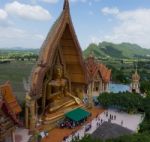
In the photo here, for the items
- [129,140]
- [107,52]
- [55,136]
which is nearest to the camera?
[129,140]

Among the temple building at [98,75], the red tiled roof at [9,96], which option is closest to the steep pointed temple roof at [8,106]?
the red tiled roof at [9,96]

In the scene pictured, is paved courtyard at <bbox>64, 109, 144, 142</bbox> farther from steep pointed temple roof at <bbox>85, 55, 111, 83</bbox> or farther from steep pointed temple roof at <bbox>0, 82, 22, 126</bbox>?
steep pointed temple roof at <bbox>85, 55, 111, 83</bbox>

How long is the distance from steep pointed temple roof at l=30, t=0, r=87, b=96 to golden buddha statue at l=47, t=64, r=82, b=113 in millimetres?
1417

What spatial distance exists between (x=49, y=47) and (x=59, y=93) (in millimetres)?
3845

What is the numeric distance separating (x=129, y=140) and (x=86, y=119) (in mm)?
11133

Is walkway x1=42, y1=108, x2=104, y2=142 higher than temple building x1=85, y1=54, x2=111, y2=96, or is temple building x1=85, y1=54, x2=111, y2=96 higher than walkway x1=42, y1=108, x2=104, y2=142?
temple building x1=85, y1=54, x2=111, y2=96

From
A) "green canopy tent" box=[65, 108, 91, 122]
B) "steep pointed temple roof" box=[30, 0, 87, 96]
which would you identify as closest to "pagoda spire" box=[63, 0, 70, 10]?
"steep pointed temple roof" box=[30, 0, 87, 96]

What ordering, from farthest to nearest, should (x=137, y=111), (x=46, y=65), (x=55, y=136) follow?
(x=137, y=111) → (x=55, y=136) → (x=46, y=65)

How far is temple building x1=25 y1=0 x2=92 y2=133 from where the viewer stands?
19.1 m

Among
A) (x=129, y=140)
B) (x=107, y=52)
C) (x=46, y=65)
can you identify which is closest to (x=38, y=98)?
(x=46, y=65)

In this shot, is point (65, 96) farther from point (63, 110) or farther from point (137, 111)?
point (137, 111)

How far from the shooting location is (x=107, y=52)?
19275cm

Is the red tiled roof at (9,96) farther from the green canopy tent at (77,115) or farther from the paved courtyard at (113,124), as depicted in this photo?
the green canopy tent at (77,115)

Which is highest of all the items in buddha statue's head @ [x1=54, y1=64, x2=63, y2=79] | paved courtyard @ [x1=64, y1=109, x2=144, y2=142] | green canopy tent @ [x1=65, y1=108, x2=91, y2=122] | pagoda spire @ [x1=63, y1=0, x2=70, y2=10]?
pagoda spire @ [x1=63, y1=0, x2=70, y2=10]
